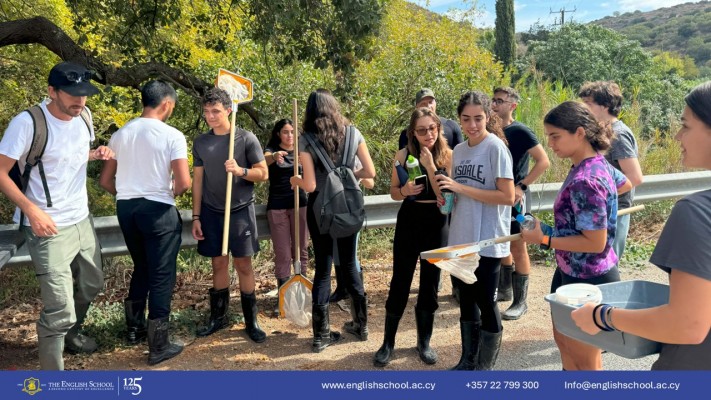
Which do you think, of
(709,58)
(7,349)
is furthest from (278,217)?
(709,58)

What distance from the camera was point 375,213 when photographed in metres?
5.58

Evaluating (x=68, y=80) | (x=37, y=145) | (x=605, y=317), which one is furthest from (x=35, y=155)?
(x=605, y=317)

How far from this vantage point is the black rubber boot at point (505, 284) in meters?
5.29

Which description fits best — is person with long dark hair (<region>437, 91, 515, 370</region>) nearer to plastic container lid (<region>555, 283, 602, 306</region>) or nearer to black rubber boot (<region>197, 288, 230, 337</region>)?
plastic container lid (<region>555, 283, 602, 306</region>)

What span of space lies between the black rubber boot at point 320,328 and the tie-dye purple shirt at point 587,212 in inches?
77.3

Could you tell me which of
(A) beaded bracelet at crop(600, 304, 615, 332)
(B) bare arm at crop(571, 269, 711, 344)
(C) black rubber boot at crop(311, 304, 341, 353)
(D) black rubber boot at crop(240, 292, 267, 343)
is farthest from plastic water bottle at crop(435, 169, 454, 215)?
(B) bare arm at crop(571, 269, 711, 344)

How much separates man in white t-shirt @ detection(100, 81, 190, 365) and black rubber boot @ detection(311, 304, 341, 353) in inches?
38.9

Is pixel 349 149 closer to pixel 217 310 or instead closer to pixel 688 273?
pixel 217 310

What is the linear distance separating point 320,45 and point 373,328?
8.80ft

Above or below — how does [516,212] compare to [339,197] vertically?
below

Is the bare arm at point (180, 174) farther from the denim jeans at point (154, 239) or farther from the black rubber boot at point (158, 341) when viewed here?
the black rubber boot at point (158, 341)

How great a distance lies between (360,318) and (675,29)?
236 feet

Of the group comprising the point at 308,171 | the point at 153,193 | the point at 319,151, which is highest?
the point at 319,151

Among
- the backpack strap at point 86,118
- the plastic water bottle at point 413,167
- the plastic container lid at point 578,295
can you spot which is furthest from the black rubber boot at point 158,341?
the plastic container lid at point 578,295
